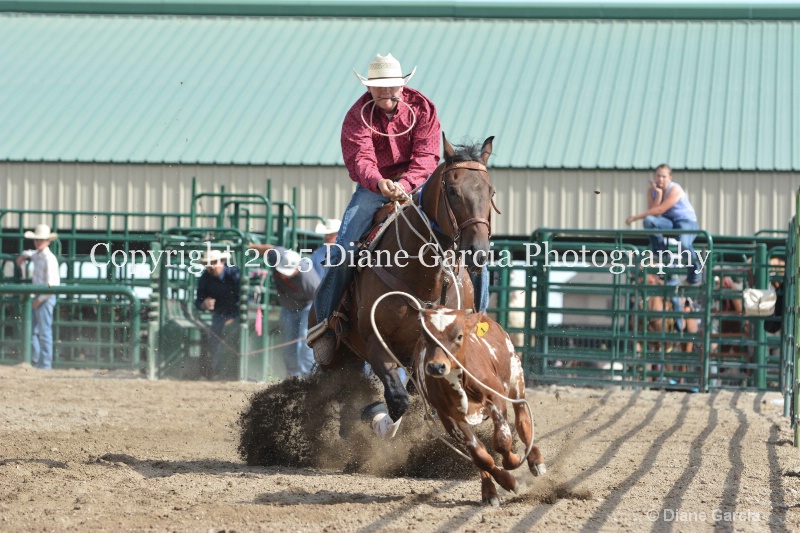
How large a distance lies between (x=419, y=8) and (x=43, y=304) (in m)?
13.6

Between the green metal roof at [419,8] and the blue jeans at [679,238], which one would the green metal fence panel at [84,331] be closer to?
the blue jeans at [679,238]

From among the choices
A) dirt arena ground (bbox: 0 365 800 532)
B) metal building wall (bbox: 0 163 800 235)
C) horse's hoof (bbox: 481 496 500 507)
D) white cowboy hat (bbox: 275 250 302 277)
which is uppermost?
metal building wall (bbox: 0 163 800 235)

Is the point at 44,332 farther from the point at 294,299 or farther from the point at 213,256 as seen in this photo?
the point at 294,299

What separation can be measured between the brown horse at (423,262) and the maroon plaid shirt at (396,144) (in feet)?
1.70

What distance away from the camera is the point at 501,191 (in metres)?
20.5

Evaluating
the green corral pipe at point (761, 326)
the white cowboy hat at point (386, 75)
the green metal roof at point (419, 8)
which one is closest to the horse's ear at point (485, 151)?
the white cowboy hat at point (386, 75)

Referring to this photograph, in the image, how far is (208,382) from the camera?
1280 centimetres

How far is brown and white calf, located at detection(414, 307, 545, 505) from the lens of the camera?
17.8 ft

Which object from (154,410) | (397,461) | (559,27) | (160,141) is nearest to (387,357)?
(397,461)

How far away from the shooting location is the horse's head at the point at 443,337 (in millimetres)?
5336

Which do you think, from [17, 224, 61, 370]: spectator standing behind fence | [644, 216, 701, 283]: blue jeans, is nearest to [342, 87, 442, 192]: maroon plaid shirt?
[644, 216, 701, 283]: blue jeans

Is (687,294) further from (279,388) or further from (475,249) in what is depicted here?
(475,249)

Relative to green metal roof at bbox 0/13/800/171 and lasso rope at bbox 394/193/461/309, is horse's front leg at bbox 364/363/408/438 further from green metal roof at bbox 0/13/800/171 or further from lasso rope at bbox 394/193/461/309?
green metal roof at bbox 0/13/800/171

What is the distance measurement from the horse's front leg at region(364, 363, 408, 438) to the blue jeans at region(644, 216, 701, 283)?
6.61m
